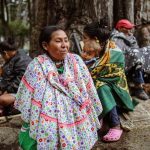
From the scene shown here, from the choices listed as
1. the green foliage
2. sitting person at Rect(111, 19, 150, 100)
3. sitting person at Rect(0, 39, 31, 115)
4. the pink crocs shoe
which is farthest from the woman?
the green foliage

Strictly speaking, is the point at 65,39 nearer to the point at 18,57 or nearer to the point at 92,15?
the point at 18,57

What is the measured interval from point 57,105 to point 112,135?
1.09 meters

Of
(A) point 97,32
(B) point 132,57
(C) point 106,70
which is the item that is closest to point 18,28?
(B) point 132,57

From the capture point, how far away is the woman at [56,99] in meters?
3.07

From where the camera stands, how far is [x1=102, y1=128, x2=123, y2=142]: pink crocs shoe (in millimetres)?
3912

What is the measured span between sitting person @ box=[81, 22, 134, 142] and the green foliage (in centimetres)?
1911

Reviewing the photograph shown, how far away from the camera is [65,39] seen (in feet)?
10.4

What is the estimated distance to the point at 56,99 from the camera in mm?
3105

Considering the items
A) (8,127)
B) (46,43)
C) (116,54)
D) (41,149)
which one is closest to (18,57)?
(8,127)

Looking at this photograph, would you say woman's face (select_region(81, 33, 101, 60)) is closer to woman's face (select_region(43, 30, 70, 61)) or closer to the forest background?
woman's face (select_region(43, 30, 70, 61))

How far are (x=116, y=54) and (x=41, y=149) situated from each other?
152cm

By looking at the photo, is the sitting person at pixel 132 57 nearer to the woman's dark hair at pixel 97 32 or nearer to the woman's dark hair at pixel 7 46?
the woman's dark hair at pixel 97 32

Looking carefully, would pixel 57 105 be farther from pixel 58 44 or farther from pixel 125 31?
pixel 125 31

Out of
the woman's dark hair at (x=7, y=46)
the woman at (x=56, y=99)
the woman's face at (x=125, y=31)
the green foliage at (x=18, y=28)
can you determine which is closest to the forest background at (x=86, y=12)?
the woman's face at (x=125, y=31)
